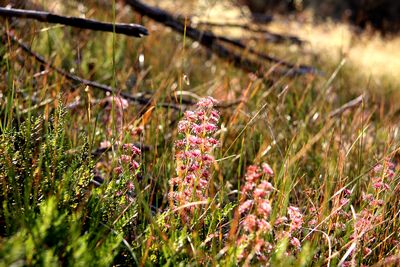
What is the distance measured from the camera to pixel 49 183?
1.34 metres

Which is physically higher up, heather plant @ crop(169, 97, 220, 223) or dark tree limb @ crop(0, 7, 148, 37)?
dark tree limb @ crop(0, 7, 148, 37)

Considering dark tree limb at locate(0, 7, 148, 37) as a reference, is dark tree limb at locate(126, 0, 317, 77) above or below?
below

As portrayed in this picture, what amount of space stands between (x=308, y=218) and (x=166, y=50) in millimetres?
3168

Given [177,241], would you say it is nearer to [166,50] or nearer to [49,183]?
[49,183]

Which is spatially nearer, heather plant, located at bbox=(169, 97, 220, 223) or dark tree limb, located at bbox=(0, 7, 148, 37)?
heather plant, located at bbox=(169, 97, 220, 223)

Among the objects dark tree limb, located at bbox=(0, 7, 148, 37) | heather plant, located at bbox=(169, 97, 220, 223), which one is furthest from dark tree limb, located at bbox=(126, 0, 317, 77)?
heather plant, located at bbox=(169, 97, 220, 223)

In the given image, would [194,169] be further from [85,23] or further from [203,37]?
[203,37]

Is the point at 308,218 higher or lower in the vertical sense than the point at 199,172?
lower

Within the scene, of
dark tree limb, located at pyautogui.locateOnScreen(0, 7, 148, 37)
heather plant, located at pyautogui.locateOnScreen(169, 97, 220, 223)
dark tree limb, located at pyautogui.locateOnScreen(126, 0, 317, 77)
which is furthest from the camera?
dark tree limb, located at pyautogui.locateOnScreen(126, 0, 317, 77)

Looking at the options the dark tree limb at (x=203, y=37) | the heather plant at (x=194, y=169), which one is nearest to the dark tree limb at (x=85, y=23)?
the heather plant at (x=194, y=169)

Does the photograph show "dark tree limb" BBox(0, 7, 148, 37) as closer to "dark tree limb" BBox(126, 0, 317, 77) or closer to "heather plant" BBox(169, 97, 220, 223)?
"heather plant" BBox(169, 97, 220, 223)

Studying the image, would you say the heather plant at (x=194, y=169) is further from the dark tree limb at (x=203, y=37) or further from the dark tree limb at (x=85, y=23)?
the dark tree limb at (x=203, y=37)

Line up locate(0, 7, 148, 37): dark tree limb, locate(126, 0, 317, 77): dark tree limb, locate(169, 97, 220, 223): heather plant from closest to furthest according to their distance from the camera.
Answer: locate(169, 97, 220, 223): heather plant
locate(0, 7, 148, 37): dark tree limb
locate(126, 0, 317, 77): dark tree limb

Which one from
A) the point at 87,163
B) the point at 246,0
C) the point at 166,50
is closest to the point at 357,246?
the point at 87,163
